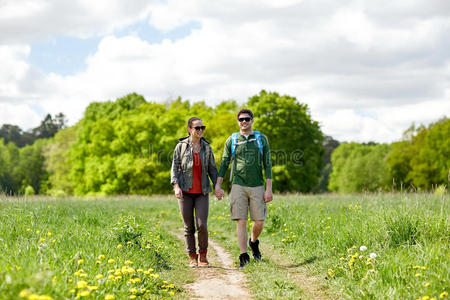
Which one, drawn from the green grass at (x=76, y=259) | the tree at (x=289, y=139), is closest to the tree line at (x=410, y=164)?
the tree at (x=289, y=139)

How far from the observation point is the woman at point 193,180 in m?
7.18

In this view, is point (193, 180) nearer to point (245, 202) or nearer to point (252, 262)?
point (245, 202)

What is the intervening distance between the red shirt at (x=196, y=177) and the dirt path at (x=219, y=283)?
1291 mm

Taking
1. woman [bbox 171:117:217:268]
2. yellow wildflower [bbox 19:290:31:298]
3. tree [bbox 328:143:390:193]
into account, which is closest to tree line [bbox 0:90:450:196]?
tree [bbox 328:143:390:193]

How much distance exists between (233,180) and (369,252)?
7.97ft

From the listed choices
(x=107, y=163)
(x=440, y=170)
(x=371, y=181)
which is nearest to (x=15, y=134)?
(x=107, y=163)

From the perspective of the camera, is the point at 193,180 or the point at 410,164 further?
the point at 410,164

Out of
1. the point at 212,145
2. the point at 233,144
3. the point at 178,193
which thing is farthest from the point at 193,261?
the point at 212,145

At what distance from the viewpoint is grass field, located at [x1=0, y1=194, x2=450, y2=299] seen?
4258 millimetres

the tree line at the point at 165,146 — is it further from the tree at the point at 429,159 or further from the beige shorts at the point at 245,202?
the beige shorts at the point at 245,202

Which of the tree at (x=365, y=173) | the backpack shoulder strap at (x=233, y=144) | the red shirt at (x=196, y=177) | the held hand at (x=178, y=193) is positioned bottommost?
the tree at (x=365, y=173)

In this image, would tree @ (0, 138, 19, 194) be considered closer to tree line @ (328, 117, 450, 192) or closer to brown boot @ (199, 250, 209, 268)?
tree line @ (328, 117, 450, 192)

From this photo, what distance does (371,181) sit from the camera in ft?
209

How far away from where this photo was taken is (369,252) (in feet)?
19.8
